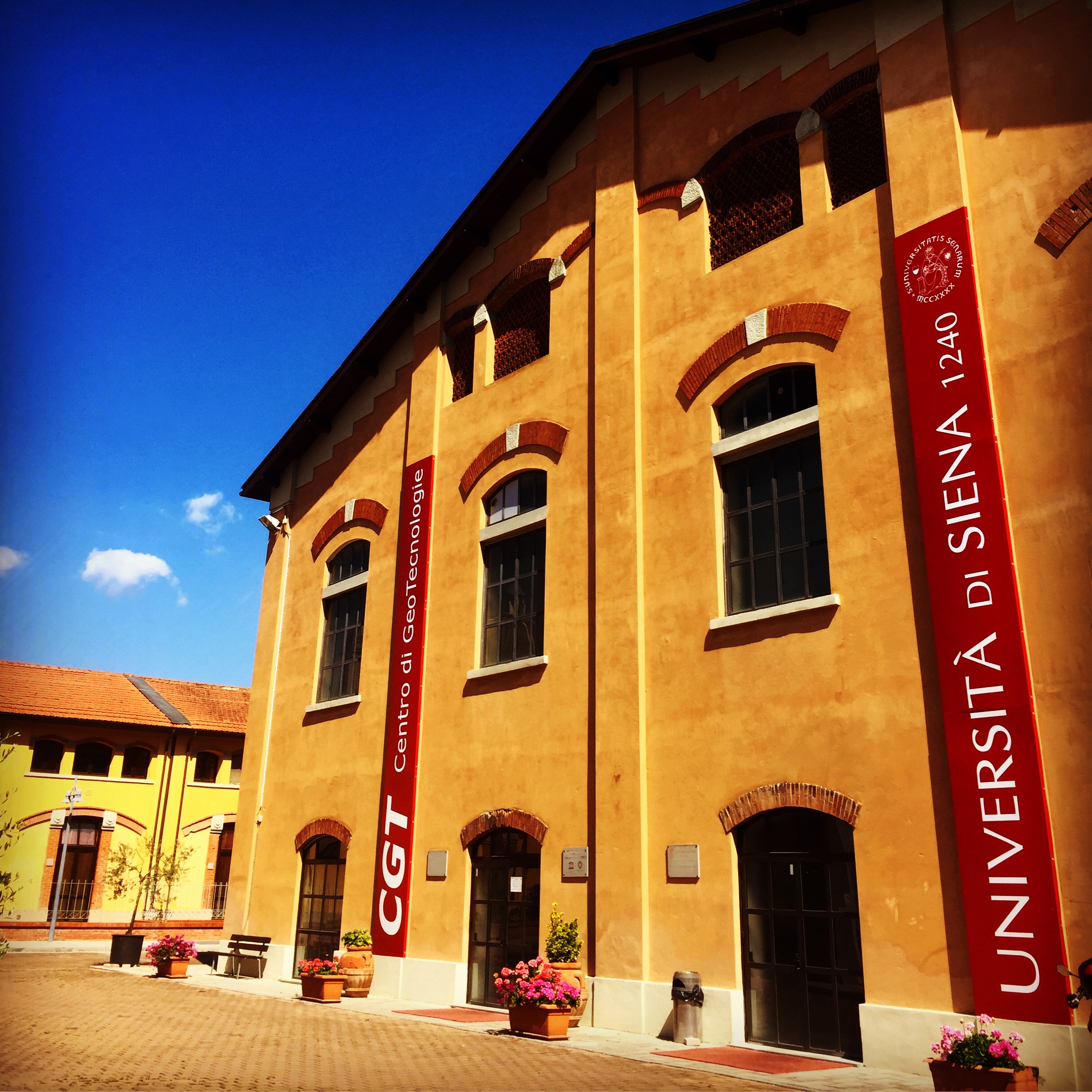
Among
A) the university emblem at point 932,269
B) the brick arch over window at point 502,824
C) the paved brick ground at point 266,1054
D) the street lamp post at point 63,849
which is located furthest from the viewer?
the street lamp post at point 63,849

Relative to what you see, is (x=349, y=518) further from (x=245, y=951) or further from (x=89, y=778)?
(x=89, y=778)

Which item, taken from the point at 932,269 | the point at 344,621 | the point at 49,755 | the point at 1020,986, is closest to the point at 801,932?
the point at 1020,986

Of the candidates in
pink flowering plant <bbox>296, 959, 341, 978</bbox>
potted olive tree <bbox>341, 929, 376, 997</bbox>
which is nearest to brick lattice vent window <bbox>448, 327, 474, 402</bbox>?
potted olive tree <bbox>341, 929, 376, 997</bbox>

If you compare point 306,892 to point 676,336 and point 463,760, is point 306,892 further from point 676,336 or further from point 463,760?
point 676,336

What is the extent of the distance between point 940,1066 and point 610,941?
16.0ft

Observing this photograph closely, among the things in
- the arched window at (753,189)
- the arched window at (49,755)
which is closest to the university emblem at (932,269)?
the arched window at (753,189)

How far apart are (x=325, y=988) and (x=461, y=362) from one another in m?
10.7

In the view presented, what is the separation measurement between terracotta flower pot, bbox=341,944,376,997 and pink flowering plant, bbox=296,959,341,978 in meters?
0.13

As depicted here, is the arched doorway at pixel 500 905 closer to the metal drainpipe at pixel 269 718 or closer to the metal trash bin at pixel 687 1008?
the metal trash bin at pixel 687 1008

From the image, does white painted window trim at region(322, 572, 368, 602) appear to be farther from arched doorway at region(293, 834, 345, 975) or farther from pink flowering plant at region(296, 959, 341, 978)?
pink flowering plant at region(296, 959, 341, 978)

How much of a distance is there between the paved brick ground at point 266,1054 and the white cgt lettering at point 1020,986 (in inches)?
90.4

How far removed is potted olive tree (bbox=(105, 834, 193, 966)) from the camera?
2870 cm

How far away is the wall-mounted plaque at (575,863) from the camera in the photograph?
13.0 metres

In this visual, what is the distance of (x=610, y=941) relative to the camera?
12.4 m
